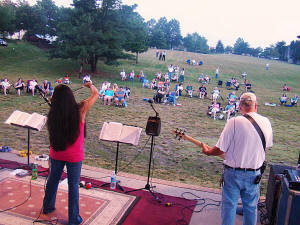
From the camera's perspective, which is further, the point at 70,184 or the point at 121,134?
the point at 121,134

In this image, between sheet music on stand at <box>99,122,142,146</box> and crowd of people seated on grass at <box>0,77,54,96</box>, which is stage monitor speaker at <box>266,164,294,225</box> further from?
crowd of people seated on grass at <box>0,77,54,96</box>

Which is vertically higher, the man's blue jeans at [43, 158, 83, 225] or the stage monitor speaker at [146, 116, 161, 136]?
the stage monitor speaker at [146, 116, 161, 136]

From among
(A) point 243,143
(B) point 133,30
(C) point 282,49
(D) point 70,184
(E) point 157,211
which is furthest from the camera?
(C) point 282,49

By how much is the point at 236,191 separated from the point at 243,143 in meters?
0.56

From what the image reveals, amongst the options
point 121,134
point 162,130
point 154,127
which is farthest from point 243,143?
point 162,130

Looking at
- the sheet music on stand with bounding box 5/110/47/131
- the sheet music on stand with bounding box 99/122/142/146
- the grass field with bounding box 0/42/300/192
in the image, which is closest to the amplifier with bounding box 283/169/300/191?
the sheet music on stand with bounding box 99/122/142/146

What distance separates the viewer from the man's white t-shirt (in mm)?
3354

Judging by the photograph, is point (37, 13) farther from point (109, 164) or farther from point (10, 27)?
point (109, 164)

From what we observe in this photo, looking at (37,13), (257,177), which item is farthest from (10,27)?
(257,177)

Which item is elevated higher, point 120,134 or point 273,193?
point 120,134

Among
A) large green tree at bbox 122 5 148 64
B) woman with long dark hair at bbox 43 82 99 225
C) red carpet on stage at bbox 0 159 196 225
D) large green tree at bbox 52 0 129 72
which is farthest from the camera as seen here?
large green tree at bbox 122 5 148 64

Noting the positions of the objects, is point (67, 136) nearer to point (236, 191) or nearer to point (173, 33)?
point (236, 191)

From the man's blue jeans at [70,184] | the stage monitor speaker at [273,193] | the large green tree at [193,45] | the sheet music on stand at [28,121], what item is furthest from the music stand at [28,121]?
the large green tree at [193,45]

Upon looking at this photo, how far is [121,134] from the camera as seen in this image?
221 inches
